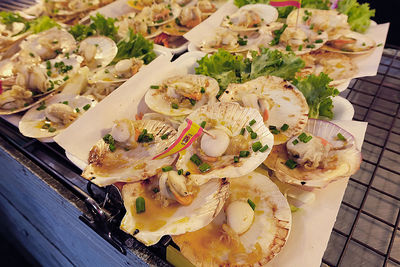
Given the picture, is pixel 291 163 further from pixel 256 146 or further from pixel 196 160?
pixel 196 160

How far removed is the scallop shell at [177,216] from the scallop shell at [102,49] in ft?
5.37

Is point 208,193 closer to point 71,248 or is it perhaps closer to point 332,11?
point 71,248

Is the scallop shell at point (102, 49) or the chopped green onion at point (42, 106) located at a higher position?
the scallop shell at point (102, 49)

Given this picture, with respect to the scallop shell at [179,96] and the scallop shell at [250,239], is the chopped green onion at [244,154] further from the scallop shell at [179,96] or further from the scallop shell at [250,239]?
the scallop shell at [179,96]

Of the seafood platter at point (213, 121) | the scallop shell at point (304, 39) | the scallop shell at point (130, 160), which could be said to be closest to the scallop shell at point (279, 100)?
the seafood platter at point (213, 121)

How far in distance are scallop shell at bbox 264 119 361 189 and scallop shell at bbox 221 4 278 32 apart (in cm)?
149

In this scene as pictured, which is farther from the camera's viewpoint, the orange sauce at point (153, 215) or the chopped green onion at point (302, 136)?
the chopped green onion at point (302, 136)

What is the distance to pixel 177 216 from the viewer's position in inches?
52.9

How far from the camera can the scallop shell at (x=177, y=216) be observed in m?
1.25

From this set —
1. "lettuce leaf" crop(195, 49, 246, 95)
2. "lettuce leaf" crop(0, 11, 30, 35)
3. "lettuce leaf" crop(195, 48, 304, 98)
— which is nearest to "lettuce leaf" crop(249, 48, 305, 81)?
"lettuce leaf" crop(195, 48, 304, 98)

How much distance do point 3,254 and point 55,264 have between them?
2.78 feet

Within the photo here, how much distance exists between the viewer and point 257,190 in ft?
4.87

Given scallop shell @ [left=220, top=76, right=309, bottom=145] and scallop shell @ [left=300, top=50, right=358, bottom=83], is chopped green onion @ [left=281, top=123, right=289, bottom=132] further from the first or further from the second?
scallop shell @ [left=300, top=50, right=358, bottom=83]

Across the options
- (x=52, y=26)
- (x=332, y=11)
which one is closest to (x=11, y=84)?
(x=52, y=26)
